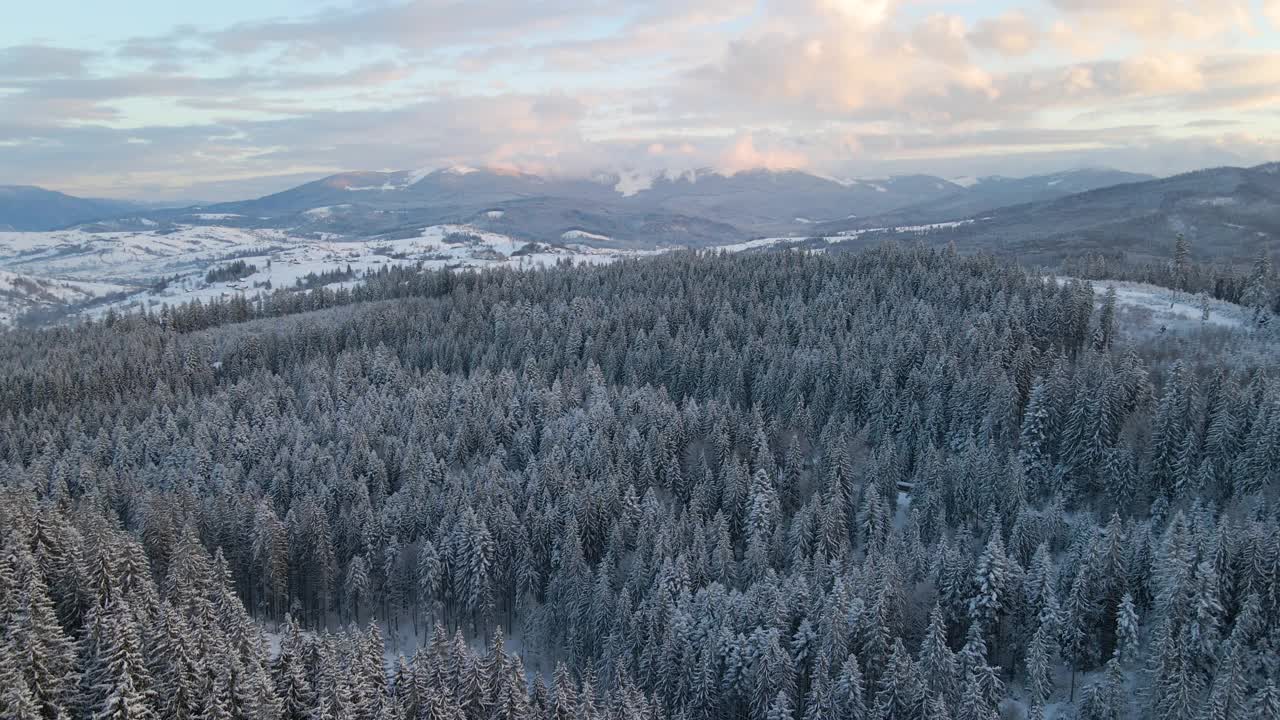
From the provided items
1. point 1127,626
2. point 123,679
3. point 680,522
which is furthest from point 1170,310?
point 123,679

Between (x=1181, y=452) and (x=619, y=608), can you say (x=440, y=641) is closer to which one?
(x=619, y=608)

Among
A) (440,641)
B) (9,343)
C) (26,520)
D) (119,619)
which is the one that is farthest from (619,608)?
(9,343)

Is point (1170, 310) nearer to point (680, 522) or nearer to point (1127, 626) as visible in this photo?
point (1127, 626)

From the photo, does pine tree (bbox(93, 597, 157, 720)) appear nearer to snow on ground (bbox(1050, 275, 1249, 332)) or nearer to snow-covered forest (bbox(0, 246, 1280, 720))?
snow-covered forest (bbox(0, 246, 1280, 720))

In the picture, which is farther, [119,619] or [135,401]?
[135,401]

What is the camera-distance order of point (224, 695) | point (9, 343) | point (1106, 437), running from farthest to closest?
point (9, 343) < point (1106, 437) < point (224, 695)

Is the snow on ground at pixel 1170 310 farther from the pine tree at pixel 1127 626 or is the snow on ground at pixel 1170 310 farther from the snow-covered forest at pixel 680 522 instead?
the pine tree at pixel 1127 626

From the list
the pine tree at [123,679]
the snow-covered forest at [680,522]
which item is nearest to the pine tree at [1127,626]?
the snow-covered forest at [680,522]

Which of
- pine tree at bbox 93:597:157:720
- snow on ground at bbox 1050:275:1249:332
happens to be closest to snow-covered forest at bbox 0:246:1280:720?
pine tree at bbox 93:597:157:720
